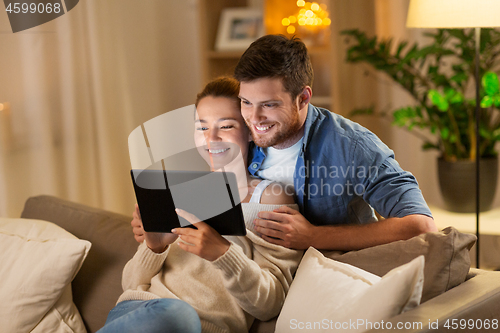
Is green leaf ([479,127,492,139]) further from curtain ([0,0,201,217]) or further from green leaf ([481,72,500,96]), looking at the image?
curtain ([0,0,201,217])

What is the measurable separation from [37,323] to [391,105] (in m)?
1.99

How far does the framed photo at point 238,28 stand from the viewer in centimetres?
268

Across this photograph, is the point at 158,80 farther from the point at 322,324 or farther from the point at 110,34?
the point at 322,324

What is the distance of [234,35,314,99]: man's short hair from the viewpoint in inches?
37.1

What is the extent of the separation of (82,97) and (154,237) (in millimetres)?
1377

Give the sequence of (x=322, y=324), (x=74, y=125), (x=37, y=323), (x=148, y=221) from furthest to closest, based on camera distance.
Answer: (x=74, y=125) < (x=37, y=323) < (x=148, y=221) < (x=322, y=324)

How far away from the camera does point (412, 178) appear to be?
3.34ft

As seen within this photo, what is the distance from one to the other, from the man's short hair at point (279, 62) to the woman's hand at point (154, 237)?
1.38 feet

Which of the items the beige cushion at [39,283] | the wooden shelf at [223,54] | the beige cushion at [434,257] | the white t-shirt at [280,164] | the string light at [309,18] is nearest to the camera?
the beige cushion at [434,257]

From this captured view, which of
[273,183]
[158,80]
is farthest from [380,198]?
[158,80]

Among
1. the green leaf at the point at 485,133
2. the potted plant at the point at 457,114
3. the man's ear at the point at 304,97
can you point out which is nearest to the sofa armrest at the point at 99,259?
the man's ear at the point at 304,97

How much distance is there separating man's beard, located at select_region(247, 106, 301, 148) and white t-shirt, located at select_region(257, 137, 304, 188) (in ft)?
0.11

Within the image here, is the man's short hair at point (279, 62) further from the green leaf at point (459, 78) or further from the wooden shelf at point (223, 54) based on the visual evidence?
the wooden shelf at point (223, 54)

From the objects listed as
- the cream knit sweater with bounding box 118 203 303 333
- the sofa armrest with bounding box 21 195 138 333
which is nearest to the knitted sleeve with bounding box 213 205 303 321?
the cream knit sweater with bounding box 118 203 303 333
